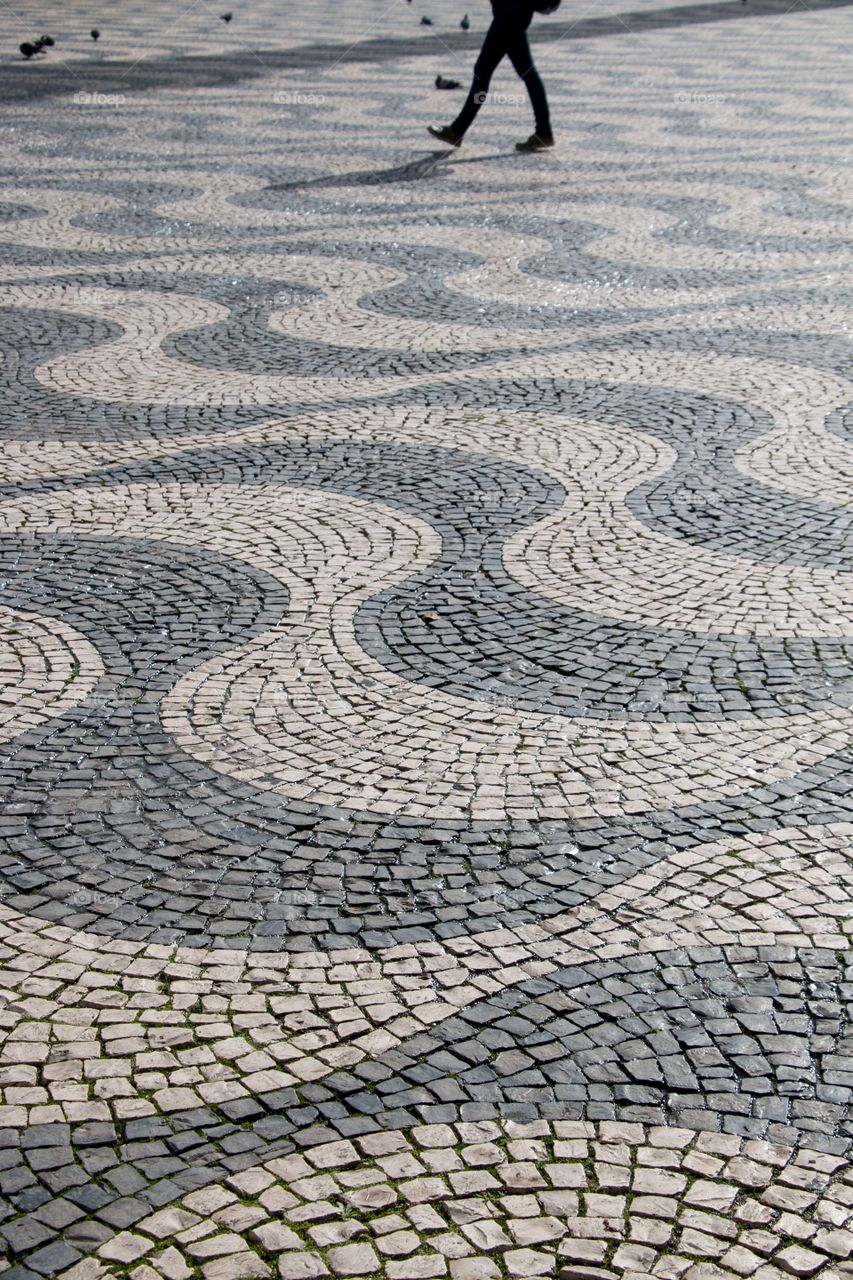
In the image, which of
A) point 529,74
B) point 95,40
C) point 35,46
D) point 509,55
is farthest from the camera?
point 95,40

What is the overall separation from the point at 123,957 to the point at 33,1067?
0.32 metres

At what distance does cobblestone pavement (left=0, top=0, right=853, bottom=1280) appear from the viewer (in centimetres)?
236

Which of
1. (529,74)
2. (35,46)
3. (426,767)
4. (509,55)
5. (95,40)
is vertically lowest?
(426,767)

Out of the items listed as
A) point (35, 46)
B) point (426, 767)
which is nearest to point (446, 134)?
point (35, 46)

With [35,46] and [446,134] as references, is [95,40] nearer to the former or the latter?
[35,46]

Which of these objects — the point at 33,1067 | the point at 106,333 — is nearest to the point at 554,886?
the point at 33,1067

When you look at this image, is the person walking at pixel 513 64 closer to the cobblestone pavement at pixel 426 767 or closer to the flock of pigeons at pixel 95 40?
the flock of pigeons at pixel 95 40

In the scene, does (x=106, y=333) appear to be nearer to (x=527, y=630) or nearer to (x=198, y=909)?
(x=527, y=630)

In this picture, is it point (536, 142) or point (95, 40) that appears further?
point (95, 40)

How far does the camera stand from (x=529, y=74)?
11531 millimetres

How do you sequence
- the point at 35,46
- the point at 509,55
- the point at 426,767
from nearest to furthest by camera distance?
the point at 426,767, the point at 509,55, the point at 35,46

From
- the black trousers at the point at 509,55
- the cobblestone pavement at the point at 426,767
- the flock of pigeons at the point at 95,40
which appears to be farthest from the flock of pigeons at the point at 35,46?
the cobblestone pavement at the point at 426,767

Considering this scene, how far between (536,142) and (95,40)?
30.9 feet

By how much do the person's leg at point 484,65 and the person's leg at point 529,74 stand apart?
79 mm
